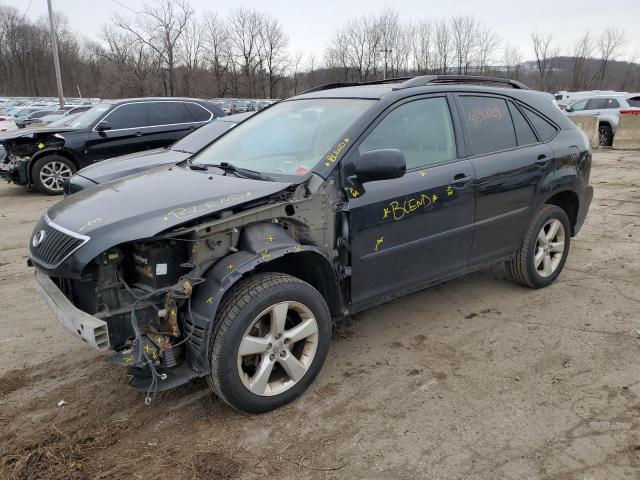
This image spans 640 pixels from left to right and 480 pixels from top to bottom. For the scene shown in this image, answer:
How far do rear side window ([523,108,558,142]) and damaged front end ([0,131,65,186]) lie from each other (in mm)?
8699

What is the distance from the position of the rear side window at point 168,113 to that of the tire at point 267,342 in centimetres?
833

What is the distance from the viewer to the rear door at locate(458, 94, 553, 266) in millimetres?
3945

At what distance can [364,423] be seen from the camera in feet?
9.42

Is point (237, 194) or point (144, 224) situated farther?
point (237, 194)

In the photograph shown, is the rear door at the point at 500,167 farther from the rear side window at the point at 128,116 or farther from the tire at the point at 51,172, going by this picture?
the tire at the point at 51,172

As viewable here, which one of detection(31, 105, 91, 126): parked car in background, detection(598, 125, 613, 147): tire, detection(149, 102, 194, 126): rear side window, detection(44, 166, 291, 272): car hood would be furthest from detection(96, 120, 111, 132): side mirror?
detection(598, 125, 613, 147): tire

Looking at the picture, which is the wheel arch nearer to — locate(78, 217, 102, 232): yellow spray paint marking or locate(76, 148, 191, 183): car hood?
locate(78, 217, 102, 232): yellow spray paint marking

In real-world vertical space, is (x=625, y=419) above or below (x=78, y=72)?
below

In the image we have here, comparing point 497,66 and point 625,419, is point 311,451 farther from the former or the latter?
point 497,66

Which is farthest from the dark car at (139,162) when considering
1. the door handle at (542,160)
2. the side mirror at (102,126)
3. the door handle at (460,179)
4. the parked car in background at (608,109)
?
the parked car in background at (608,109)

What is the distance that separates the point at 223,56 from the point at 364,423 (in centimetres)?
6030

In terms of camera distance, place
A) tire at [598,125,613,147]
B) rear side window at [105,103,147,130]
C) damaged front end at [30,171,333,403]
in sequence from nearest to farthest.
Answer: damaged front end at [30,171,333,403]
rear side window at [105,103,147,130]
tire at [598,125,613,147]

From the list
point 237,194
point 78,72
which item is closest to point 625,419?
point 237,194

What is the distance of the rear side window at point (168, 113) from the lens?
10266mm
